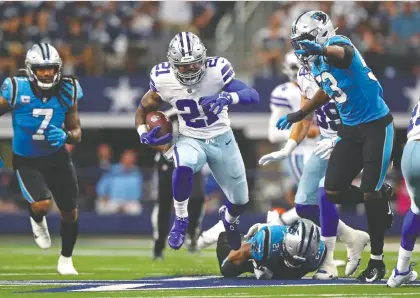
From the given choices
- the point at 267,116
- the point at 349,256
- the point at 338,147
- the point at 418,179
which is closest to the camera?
→ the point at 418,179

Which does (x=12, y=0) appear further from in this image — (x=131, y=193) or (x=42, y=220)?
(x=42, y=220)

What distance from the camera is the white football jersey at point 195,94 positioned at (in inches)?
311

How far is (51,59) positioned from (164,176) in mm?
2201

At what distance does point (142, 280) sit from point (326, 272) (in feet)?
4.36

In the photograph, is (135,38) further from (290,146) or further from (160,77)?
(160,77)

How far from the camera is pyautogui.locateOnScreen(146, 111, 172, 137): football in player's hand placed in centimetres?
781

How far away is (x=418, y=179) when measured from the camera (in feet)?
21.4

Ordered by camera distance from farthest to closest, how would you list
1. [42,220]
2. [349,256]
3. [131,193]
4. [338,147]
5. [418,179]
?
[131,193]
[42,220]
[349,256]
[338,147]
[418,179]

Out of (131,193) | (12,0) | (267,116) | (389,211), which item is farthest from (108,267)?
(12,0)

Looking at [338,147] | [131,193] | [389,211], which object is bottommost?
[131,193]

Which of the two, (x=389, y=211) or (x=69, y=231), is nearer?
(x=389, y=211)

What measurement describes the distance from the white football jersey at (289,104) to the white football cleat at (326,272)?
1.90 metres

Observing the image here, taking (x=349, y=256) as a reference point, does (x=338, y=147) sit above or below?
above

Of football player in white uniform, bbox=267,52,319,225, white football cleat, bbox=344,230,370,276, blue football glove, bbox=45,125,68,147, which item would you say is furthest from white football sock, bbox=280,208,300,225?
blue football glove, bbox=45,125,68,147
